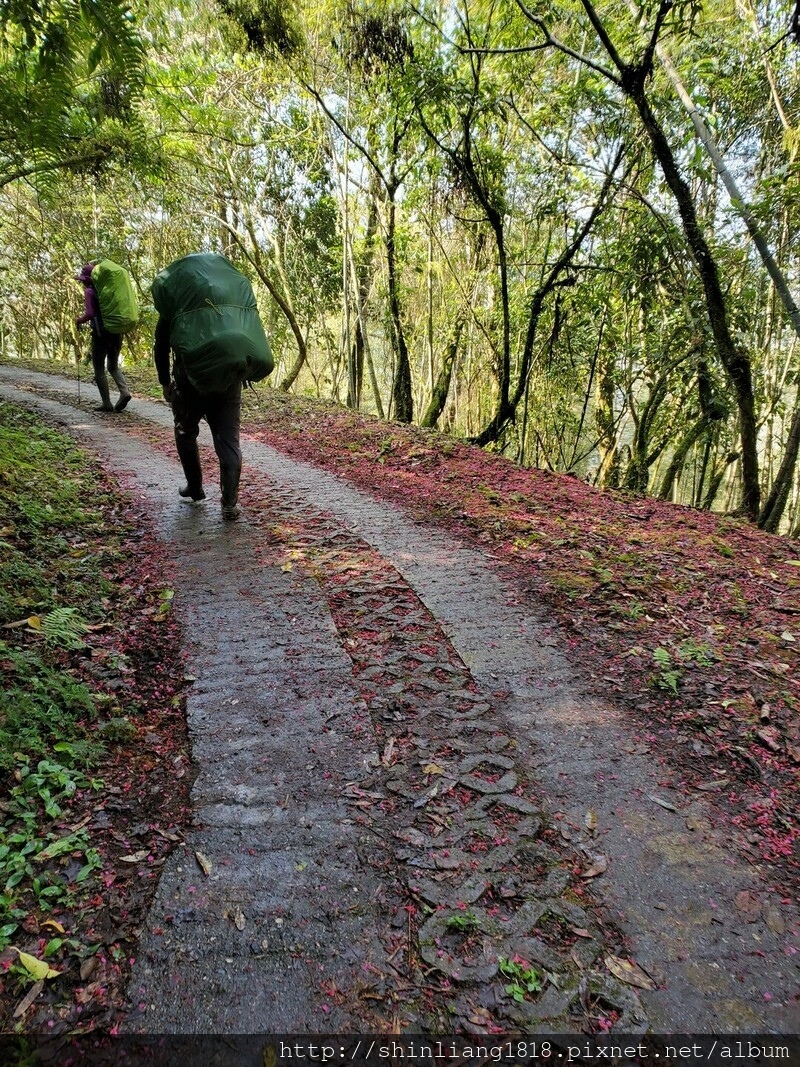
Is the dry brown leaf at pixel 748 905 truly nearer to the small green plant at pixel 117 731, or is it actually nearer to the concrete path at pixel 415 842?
the concrete path at pixel 415 842

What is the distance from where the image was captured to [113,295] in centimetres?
794

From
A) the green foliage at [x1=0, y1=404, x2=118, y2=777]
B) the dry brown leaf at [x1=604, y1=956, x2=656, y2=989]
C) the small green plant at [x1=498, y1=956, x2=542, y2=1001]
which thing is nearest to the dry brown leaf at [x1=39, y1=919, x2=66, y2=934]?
the green foliage at [x1=0, y1=404, x2=118, y2=777]

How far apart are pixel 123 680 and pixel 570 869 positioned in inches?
88.2

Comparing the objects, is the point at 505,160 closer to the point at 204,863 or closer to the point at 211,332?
the point at 211,332

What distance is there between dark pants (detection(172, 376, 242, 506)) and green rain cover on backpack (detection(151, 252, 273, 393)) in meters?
0.27

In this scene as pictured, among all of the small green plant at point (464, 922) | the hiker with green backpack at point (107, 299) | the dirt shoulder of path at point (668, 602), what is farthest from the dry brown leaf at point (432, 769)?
the hiker with green backpack at point (107, 299)

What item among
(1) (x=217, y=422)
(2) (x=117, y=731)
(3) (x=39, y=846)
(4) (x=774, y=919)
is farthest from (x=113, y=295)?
(4) (x=774, y=919)

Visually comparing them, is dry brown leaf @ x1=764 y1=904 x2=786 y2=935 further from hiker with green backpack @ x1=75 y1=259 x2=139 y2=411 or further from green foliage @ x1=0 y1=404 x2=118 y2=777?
hiker with green backpack @ x1=75 y1=259 x2=139 y2=411

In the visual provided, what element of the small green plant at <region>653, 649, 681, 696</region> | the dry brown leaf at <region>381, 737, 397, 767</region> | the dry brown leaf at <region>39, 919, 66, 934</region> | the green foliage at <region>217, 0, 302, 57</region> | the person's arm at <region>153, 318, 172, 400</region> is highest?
the green foliage at <region>217, 0, 302, 57</region>

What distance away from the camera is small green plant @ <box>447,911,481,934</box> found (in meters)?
1.89

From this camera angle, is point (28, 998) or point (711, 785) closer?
point (28, 998)

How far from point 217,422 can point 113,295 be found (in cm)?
476

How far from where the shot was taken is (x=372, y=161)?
33.7 ft

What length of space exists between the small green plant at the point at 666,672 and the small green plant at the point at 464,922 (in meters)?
1.72
